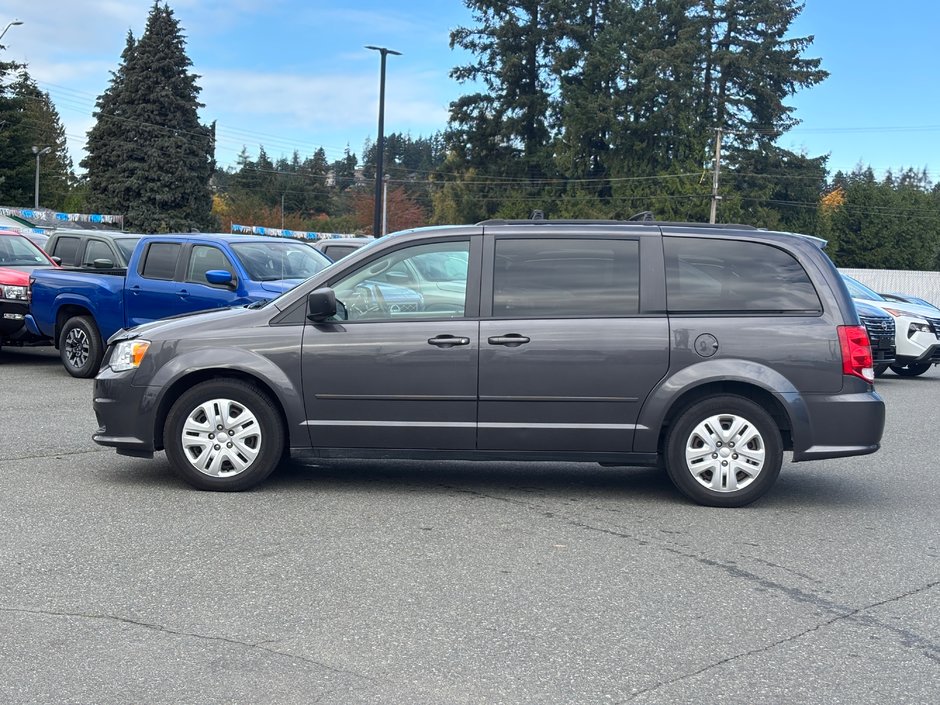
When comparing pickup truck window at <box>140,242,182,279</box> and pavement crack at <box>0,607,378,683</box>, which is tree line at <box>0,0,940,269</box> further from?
pavement crack at <box>0,607,378,683</box>

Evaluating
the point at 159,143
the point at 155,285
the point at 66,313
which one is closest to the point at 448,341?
the point at 155,285

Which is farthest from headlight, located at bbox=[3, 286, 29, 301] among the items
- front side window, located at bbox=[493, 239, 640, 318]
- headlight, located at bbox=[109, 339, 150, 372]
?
front side window, located at bbox=[493, 239, 640, 318]

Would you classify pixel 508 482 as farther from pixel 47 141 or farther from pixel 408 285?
pixel 47 141

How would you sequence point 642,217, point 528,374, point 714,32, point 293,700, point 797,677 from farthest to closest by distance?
point 714,32 < point 642,217 < point 528,374 < point 797,677 < point 293,700

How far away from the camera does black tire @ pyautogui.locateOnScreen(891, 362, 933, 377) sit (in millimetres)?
16672

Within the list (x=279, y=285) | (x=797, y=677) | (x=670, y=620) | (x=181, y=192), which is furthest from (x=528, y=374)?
(x=181, y=192)

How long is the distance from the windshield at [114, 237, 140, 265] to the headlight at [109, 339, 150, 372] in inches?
362

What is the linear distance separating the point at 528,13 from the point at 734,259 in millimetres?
55807

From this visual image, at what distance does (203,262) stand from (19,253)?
455cm

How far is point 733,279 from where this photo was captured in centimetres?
698

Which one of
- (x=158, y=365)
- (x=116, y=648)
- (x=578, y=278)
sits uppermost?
(x=578, y=278)

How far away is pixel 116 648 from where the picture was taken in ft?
13.8

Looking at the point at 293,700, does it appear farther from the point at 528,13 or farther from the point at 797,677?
the point at 528,13

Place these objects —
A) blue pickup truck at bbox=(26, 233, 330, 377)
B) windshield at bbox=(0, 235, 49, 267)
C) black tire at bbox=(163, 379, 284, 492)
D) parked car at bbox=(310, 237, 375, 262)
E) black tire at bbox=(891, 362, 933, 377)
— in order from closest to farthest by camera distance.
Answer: black tire at bbox=(163, 379, 284, 492), blue pickup truck at bbox=(26, 233, 330, 377), windshield at bbox=(0, 235, 49, 267), black tire at bbox=(891, 362, 933, 377), parked car at bbox=(310, 237, 375, 262)
